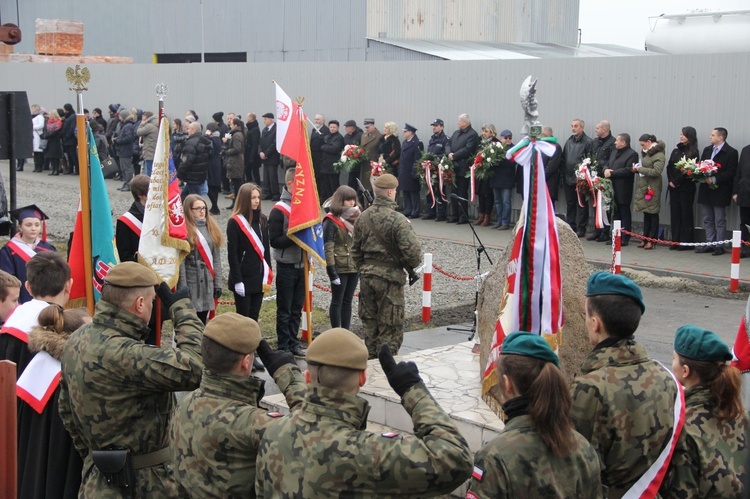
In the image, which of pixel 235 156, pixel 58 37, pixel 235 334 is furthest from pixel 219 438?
pixel 58 37

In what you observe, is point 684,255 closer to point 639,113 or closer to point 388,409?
point 639,113

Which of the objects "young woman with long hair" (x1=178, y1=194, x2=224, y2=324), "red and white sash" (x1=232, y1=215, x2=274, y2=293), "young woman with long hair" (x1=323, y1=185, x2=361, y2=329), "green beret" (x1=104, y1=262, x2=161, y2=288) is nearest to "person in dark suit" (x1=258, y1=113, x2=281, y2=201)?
"young woman with long hair" (x1=323, y1=185, x2=361, y2=329)

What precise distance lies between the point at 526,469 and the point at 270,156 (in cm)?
1979

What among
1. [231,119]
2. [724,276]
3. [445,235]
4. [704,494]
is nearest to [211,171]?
[231,119]

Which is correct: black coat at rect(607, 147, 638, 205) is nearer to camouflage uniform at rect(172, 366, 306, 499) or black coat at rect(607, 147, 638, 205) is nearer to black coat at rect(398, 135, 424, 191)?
black coat at rect(398, 135, 424, 191)

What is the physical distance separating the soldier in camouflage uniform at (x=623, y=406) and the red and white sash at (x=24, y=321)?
3136 mm

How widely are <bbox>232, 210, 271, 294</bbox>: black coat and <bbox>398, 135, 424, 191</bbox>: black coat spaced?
10.9 m

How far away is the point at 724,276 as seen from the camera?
557 inches

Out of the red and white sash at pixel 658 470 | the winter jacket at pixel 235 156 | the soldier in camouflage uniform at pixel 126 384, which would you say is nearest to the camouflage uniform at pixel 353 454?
the red and white sash at pixel 658 470

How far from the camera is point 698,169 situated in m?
15.5

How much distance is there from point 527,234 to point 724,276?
8.99 meters

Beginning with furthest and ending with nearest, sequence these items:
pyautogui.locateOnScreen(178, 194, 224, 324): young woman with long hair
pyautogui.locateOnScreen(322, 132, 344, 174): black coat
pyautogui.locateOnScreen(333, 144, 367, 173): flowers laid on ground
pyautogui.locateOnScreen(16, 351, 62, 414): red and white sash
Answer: pyautogui.locateOnScreen(322, 132, 344, 174): black coat
pyautogui.locateOnScreen(333, 144, 367, 173): flowers laid on ground
pyautogui.locateOnScreen(178, 194, 224, 324): young woman with long hair
pyautogui.locateOnScreen(16, 351, 62, 414): red and white sash

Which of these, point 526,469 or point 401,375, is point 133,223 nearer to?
point 401,375

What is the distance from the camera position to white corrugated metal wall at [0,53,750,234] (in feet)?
54.9
